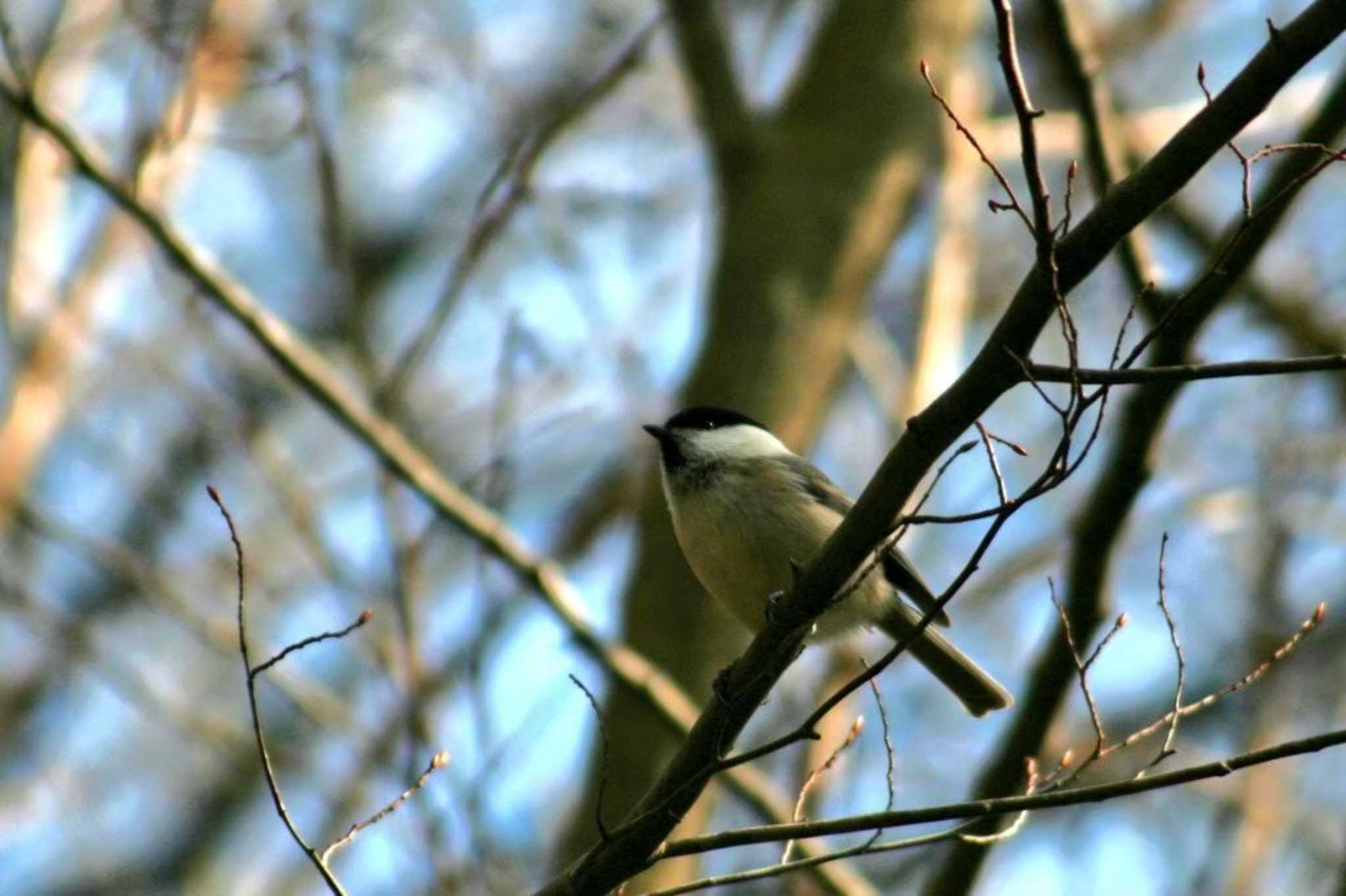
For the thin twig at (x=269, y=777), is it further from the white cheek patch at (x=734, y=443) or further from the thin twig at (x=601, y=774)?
the white cheek patch at (x=734, y=443)

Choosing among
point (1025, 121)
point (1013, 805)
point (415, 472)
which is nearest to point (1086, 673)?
point (1013, 805)

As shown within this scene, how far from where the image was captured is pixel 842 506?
4035mm

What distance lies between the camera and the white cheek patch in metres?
3.96

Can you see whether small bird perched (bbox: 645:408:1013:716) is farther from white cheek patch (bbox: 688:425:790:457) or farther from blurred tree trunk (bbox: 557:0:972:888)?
blurred tree trunk (bbox: 557:0:972:888)

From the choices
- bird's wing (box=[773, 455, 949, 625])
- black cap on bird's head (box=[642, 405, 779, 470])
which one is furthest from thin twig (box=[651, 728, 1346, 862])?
black cap on bird's head (box=[642, 405, 779, 470])

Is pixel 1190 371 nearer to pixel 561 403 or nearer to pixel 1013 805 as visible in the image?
pixel 1013 805

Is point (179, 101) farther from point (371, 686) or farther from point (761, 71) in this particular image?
point (761, 71)

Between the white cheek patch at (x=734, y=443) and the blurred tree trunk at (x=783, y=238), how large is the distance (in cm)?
62

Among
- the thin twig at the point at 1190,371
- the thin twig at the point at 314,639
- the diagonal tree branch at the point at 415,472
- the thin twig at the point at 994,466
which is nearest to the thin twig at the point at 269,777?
the thin twig at the point at 314,639

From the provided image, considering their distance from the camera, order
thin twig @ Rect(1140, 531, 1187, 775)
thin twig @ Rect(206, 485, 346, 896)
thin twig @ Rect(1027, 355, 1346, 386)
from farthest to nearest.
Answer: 1. thin twig @ Rect(1140, 531, 1187, 775)
2. thin twig @ Rect(206, 485, 346, 896)
3. thin twig @ Rect(1027, 355, 1346, 386)

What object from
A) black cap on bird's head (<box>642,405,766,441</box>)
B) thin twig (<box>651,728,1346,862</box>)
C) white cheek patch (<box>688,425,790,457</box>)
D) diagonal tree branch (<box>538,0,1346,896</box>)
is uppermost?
black cap on bird's head (<box>642,405,766,441</box>)

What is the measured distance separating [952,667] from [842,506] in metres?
0.53

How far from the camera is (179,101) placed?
556cm

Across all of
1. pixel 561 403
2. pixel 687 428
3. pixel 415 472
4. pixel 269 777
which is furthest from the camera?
pixel 561 403
